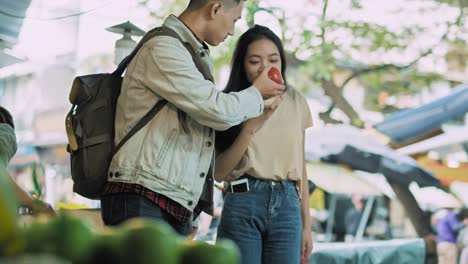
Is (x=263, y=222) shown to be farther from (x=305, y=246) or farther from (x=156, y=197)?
(x=156, y=197)

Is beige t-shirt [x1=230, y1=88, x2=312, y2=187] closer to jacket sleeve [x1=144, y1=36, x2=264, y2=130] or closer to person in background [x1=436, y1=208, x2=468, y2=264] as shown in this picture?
jacket sleeve [x1=144, y1=36, x2=264, y2=130]

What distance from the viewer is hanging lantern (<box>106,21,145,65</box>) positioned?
10.9ft

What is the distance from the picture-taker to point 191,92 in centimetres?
145

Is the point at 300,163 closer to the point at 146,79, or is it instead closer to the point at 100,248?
the point at 146,79

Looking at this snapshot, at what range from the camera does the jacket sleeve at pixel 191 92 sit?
1.45m

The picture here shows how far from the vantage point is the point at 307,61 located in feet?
25.3

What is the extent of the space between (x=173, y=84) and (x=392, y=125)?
6358mm

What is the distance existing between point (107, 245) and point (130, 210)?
3.39 ft

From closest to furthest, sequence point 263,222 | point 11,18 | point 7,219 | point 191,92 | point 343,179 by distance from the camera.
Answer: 1. point 7,219
2. point 191,92
3. point 263,222
4. point 11,18
5. point 343,179

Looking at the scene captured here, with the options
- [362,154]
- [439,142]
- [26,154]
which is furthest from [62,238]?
[26,154]

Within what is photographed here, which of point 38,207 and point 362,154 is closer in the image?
point 38,207

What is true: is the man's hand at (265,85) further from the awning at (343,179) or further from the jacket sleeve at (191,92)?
the awning at (343,179)

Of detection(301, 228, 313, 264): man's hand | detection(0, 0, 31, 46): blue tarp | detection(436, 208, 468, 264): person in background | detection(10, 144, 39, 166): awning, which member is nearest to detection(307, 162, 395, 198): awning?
detection(436, 208, 468, 264): person in background

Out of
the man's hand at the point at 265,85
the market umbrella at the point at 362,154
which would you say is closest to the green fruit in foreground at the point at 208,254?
the man's hand at the point at 265,85
